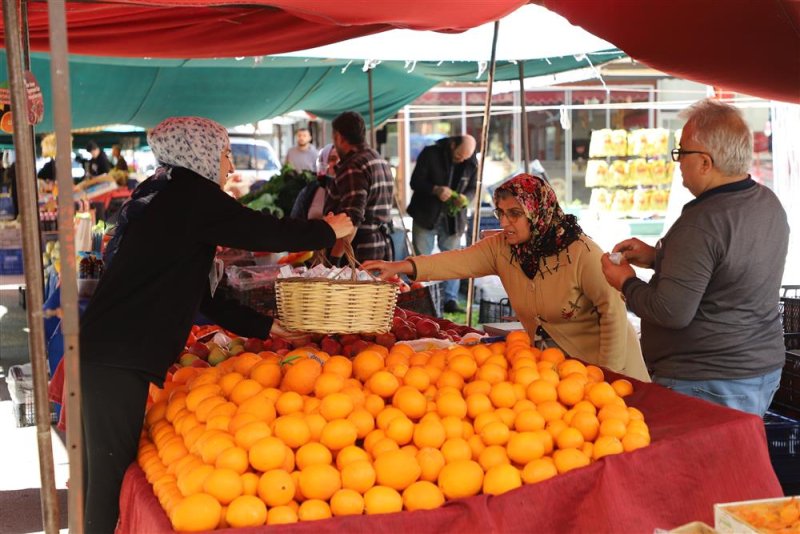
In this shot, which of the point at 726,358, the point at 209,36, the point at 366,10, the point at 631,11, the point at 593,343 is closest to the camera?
the point at 726,358

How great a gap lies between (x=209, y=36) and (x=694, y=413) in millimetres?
3676

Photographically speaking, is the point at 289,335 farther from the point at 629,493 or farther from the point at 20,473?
the point at 20,473

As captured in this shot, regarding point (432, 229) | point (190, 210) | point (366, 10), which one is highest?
point (366, 10)

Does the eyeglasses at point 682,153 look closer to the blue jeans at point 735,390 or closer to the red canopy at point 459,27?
the blue jeans at point 735,390

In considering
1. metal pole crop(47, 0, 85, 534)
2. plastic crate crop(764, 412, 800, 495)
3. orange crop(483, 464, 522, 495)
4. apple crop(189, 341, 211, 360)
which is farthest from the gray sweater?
metal pole crop(47, 0, 85, 534)

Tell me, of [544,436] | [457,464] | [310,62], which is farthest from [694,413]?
[310,62]

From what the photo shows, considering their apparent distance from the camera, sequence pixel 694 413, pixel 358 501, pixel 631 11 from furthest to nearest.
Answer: pixel 631 11 → pixel 694 413 → pixel 358 501

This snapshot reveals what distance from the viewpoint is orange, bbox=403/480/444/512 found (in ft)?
7.09

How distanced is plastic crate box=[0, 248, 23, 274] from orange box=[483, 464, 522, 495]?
1081 centimetres

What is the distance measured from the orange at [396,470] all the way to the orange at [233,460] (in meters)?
0.34

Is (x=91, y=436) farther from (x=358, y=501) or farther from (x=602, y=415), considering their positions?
(x=602, y=415)

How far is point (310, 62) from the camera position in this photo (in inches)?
330

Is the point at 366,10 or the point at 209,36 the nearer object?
the point at 366,10

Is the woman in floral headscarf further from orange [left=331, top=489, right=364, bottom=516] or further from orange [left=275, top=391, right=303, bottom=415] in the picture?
orange [left=331, top=489, right=364, bottom=516]
